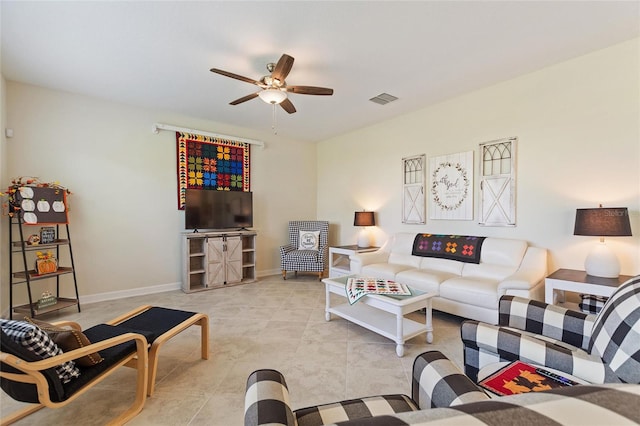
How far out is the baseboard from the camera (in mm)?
3699

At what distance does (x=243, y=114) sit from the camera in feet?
14.3

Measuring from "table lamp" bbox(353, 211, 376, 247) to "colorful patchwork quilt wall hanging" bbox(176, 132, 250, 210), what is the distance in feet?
6.80

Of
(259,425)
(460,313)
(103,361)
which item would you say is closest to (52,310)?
(103,361)

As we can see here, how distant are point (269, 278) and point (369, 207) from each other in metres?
2.21

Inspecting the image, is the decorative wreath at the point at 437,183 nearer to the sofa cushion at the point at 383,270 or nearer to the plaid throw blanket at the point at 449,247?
the plaid throw blanket at the point at 449,247

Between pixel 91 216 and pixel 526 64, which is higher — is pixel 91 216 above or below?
below

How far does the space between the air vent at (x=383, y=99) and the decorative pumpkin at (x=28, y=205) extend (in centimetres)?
412

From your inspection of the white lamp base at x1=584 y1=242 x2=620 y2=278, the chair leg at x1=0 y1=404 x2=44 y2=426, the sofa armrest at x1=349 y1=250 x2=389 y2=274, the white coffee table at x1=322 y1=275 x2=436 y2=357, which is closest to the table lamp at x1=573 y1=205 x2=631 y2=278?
the white lamp base at x1=584 y1=242 x2=620 y2=278

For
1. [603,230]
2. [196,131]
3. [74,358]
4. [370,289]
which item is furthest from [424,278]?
[196,131]

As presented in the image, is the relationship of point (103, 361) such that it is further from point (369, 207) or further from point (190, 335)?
point (369, 207)

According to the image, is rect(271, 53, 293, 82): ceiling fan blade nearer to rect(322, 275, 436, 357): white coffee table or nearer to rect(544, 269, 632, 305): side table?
rect(322, 275, 436, 357): white coffee table

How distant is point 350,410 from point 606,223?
2.75 meters

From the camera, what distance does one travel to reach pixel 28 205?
2.99 metres

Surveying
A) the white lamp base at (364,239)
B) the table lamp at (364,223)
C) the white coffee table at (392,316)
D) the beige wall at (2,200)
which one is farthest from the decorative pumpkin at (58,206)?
the white lamp base at (364,239)
